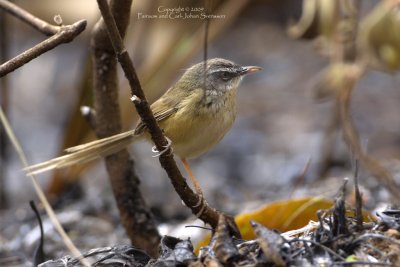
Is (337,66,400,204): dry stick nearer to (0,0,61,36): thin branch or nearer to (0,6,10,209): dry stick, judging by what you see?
(0,0,61,36): thin branch

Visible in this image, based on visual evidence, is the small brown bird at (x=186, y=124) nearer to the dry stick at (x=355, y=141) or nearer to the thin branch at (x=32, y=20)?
the dry stick at (x=355, y=141)

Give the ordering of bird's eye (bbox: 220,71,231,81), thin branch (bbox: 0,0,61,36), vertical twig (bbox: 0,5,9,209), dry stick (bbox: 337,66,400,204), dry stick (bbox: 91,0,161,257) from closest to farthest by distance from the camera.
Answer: thin branch (bbox: 0,0,61,36)
dry stick (bbox: 337,66,400,204)
dry stick (bbox: 91,0,161,257)
bird's eye (bbox: 220,71,231,81)
vertical twig (bbox: 0,5,9,209)

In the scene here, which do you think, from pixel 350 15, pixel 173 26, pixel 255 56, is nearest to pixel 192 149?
pixel 350 15

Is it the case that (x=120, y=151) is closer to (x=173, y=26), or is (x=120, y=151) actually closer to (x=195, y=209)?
(x=195, y=209)

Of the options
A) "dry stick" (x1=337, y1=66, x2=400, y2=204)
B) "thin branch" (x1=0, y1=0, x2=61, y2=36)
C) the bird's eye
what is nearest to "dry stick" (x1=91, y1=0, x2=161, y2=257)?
"thin branch" (x1=0, y1=0, x2=61, y2=36)

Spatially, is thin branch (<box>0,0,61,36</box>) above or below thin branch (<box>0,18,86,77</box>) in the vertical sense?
above

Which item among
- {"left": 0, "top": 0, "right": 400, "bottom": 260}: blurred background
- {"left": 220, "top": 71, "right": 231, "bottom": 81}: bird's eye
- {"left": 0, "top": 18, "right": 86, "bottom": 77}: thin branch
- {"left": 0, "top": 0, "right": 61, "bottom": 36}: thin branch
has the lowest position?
{"left": 0, "top": 0, "right": 400, "bottom": 260}: blurred background
